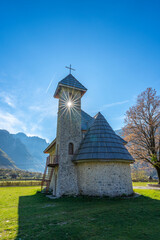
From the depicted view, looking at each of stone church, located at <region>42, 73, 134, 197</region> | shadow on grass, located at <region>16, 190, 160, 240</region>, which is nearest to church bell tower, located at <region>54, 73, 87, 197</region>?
stone church, located at <region>42, 73, 134, 197</region>

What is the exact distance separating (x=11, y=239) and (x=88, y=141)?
1033cm

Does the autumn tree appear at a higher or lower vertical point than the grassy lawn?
higher

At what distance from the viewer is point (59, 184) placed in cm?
1314

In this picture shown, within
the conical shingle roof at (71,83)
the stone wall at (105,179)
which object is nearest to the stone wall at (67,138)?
the conical shingle roof at (71,83)

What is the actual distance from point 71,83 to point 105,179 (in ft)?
35.7

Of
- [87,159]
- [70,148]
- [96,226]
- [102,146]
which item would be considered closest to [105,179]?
[87,159]

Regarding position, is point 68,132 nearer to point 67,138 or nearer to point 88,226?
point 67,138

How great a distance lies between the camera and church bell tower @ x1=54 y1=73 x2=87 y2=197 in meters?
13.4

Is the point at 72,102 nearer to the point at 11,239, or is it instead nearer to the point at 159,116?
the point at 159,116

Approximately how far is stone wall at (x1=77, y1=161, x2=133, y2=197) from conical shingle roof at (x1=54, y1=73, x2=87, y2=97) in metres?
8.70

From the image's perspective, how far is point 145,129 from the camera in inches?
815

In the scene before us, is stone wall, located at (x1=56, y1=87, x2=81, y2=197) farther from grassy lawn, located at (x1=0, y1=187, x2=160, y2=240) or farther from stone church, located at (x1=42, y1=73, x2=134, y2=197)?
grassy lawn, located at (x1=0, y1=187, x2=160, y2=240)

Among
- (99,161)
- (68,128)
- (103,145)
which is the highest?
(68,128)

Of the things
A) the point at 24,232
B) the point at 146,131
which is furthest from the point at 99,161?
the point at 146,131
